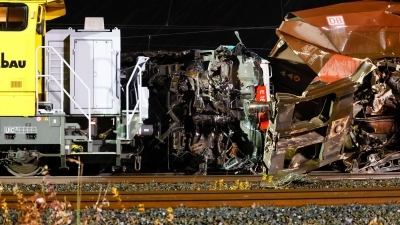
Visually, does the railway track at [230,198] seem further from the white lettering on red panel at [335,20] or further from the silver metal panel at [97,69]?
the white lettering on red panel at [335,20]

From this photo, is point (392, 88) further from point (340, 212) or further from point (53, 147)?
point (53, 147)

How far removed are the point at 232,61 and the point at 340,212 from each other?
16.0 feet

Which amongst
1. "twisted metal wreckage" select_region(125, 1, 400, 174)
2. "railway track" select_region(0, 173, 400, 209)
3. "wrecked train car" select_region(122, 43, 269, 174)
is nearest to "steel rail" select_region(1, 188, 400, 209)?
"railway track" select_region(0, 173, 400, 209)

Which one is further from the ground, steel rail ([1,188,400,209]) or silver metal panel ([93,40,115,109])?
silver metal panel ([93,40,115,109])

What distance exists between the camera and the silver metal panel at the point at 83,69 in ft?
35.0

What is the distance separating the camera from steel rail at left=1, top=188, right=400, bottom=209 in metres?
7.55

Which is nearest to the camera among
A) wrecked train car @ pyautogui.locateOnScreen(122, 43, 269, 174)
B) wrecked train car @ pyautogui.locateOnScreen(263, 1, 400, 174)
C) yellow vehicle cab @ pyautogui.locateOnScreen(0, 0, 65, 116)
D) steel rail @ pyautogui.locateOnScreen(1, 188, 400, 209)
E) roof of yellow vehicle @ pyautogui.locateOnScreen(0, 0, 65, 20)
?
steel rail @ pyautogui.locateOnScreen(1, 188, 400, 209)

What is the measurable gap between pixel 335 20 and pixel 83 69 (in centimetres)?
454

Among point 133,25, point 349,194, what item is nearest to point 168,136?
point 349,194

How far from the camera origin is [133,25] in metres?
17.3

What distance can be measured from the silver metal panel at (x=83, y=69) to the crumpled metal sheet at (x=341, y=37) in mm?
3579

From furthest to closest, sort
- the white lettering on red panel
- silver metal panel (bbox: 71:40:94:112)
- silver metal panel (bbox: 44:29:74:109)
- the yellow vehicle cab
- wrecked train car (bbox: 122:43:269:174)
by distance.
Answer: wrecked train car (bbox: 122:43:269:174)
the white lettering on red panel
silver metal panel (bbox: 71:40:94:112)
silver metal panel (bbox: 44:29:74:109)
the yellow vehicle cab

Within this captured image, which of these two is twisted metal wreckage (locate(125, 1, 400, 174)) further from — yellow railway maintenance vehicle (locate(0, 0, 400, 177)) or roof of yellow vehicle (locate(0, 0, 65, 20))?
roof of yellow vehicle (locate(0, 0, 65, 20))

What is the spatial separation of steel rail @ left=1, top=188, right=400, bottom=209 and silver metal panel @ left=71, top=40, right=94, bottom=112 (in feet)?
8.71
